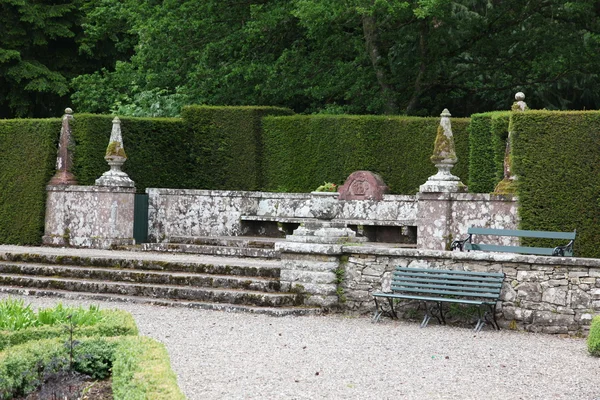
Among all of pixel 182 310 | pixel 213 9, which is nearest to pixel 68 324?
pixel 182 310

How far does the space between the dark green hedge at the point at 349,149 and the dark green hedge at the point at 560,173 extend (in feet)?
16.4

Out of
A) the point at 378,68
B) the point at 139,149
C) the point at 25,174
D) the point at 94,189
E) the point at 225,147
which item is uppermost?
the point at 378,68

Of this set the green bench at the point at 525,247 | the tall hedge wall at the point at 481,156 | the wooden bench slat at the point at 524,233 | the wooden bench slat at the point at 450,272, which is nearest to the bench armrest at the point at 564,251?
the green bench at the point at 525,247

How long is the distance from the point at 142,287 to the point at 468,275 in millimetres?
4844

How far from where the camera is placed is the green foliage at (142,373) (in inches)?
258

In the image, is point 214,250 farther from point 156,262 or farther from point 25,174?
point 25,174

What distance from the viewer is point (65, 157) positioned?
20.1m

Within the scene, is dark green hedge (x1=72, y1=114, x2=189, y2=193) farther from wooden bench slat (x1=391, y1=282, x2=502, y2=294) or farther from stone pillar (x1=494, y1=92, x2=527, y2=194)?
wooden bench slat (x1=391, y1=282, x2=502, y2=294)

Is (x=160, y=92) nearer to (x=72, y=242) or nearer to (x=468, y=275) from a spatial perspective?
(x=72, y=242)

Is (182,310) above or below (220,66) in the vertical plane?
below

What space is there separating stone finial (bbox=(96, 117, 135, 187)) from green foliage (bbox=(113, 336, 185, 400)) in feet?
35.8

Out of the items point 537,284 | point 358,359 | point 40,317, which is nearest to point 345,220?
point 537,284

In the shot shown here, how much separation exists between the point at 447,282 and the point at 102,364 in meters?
5.55

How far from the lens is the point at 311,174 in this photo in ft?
71.4
